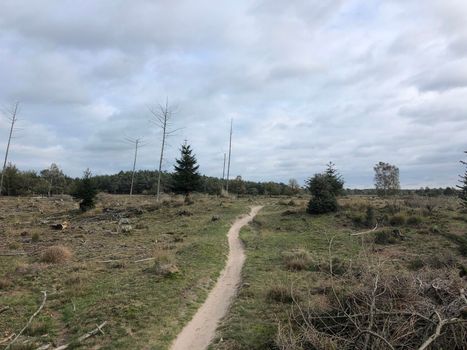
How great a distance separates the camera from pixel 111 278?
15148mm

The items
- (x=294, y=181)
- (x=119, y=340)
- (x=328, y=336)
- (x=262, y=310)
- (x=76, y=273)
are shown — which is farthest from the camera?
(x=294, y=181)

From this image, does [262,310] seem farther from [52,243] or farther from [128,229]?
[128,229]

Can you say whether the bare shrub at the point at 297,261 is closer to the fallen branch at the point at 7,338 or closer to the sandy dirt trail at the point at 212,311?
the sandy dirt trail at the point at 212,311

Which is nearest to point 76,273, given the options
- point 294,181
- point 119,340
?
point 119,340

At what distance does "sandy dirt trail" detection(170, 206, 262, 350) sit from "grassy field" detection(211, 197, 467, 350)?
0.31m

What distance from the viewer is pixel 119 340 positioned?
30.6 feet

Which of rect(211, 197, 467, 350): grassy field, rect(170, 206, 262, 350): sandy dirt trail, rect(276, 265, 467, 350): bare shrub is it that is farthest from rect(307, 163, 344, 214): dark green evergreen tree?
rect(276, 265, 467, 350): bare shrub

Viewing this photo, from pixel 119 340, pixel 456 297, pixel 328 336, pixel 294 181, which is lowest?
pixel 119 340

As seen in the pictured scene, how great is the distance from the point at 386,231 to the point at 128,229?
15627mm

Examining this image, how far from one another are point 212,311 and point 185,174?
38.6 m

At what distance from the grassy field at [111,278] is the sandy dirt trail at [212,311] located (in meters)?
0.25

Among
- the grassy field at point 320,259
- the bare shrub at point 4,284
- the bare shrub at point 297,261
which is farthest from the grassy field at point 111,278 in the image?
the bare shrub at point 297,261

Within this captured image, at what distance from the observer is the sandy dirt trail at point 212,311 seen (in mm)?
9414

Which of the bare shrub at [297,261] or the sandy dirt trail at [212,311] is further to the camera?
the bare shrub at [297,261]
